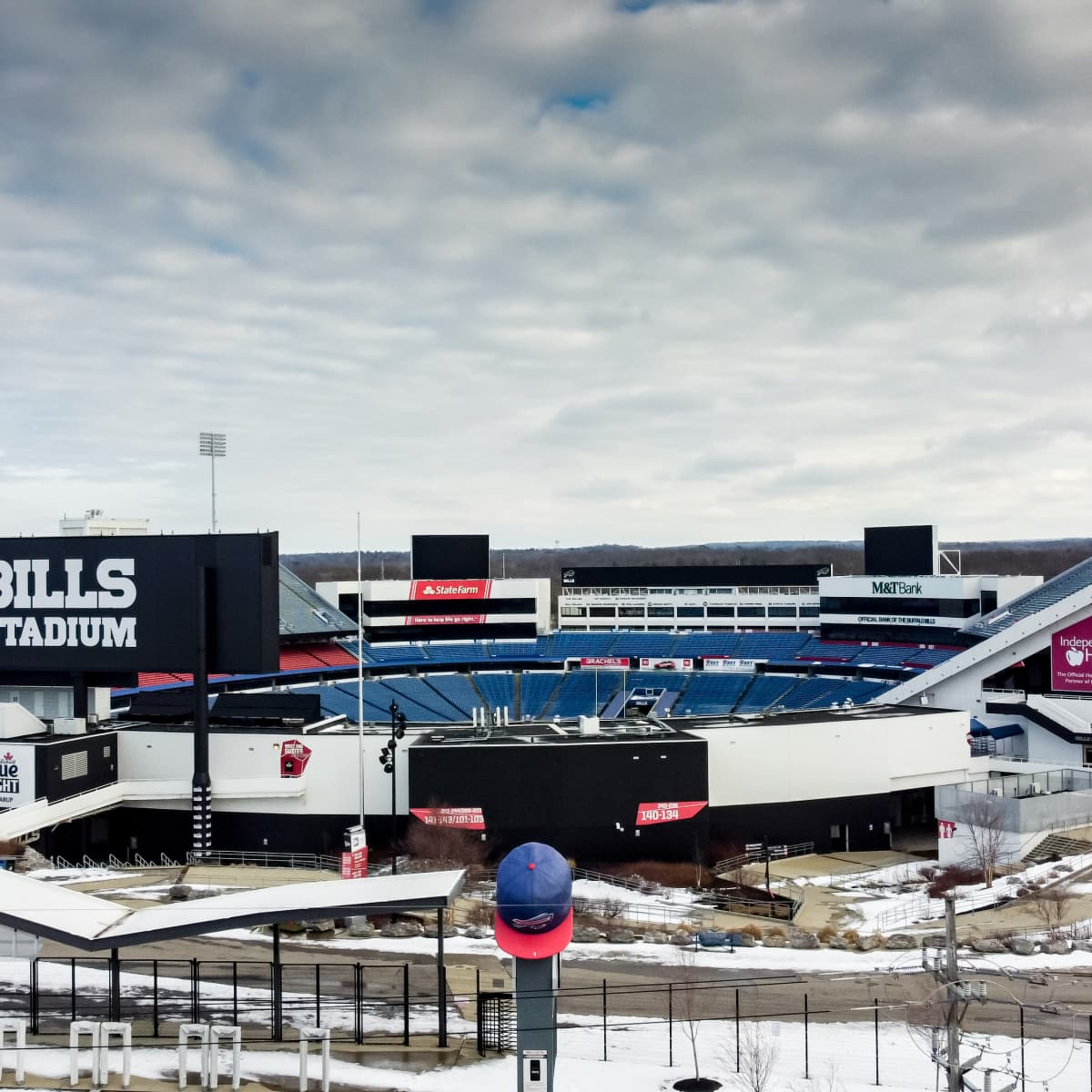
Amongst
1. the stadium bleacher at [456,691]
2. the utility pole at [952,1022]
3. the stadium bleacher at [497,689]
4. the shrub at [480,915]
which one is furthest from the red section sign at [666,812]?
the stadium bleacher at [497,689]

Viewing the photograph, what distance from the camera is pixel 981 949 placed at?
103 ft

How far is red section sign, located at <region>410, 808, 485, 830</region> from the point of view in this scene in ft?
154

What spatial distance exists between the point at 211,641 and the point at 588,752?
1675 cm

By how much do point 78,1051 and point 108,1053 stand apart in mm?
742

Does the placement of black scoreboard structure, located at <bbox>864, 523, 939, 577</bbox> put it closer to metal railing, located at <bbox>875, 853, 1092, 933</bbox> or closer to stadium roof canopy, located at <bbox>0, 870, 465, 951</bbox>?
metal railing, located at <bbox>875, 853, 1092, 933</bbox>

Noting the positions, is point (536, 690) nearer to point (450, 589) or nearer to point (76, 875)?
point (450, 589)

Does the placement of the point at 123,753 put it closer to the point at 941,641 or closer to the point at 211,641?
the point at 211,641

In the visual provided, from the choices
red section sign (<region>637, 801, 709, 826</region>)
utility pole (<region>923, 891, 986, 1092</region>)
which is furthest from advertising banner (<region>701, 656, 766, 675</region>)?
utility pole (<region>923, 891, 986, 1092</region>)

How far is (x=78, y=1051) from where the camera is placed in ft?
72.9

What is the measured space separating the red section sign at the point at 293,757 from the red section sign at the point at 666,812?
14.9 meters

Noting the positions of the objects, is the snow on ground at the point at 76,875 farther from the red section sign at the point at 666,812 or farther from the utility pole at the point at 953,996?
the utility pole at the point at 953,996

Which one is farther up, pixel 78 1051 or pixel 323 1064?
pixel 323 1064

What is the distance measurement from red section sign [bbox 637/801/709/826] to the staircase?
13926 millimetres

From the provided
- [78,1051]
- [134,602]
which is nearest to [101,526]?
[134,602]
